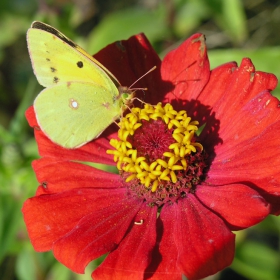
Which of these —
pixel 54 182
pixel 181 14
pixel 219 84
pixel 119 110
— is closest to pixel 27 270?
pixel 54 182

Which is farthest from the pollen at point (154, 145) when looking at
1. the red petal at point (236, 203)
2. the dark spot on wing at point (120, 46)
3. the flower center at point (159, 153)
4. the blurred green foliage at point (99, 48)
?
the blurred green foliage at point (99, 48)

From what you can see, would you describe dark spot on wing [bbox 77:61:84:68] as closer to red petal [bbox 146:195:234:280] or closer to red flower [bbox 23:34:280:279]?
red flower [bbox 23:34:280:279]

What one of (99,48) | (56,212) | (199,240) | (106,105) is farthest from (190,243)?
(99,48)

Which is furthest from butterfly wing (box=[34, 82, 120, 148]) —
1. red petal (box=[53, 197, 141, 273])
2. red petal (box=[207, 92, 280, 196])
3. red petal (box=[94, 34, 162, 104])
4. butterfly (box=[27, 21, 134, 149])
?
red petal (box=[207, 92, 280, 196])

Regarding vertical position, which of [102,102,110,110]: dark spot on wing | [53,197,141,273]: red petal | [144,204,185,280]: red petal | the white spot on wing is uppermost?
the white spot on wing

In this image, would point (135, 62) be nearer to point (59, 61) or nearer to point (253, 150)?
point (59, 61)

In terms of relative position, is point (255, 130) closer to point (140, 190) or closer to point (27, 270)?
point (140, 190)
